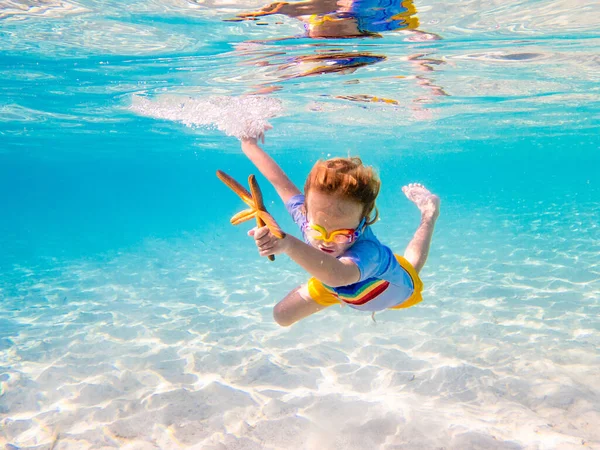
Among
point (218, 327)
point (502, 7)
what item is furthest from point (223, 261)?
point (502, 7)

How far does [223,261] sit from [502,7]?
13888mm

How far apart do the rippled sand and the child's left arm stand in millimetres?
3091

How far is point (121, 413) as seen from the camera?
20.5 feet

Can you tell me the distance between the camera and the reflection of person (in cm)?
780

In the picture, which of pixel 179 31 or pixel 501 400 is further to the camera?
pixel 179 31

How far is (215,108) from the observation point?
19453 mm

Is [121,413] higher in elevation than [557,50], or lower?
lower

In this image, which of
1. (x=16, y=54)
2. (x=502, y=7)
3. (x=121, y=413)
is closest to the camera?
(x=121, y=413)

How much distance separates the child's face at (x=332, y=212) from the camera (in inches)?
126

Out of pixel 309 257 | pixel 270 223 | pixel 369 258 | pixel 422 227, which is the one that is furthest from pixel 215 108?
pixel 270 223

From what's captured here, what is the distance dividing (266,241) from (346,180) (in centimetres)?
99

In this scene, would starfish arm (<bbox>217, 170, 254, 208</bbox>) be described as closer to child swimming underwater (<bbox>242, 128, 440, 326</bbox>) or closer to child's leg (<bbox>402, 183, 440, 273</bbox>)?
child swimming underwater (<bbox>242, 128, 440, 326</bbox>)

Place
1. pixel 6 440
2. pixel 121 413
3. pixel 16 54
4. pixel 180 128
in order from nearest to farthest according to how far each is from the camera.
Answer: pixel 6 440, pixel 121 413, pixel 16 54, pixel 180 128

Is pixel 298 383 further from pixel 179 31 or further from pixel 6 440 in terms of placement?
pixel 179 31
